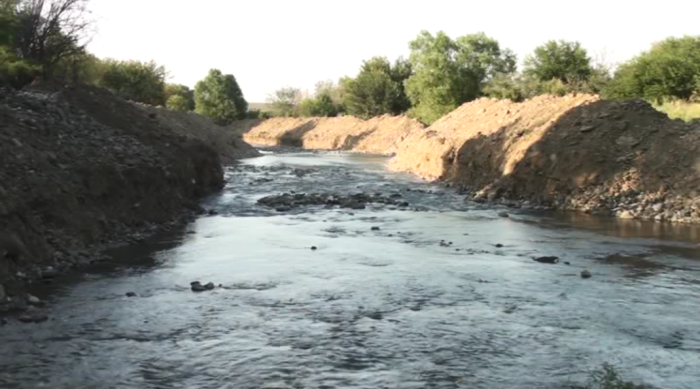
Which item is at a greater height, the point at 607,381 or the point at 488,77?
the point at 488,77

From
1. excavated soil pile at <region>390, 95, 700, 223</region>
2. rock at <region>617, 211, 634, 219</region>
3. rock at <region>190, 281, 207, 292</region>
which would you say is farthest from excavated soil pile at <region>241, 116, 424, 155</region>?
Answer: rock at <region>190, 281, 207, 292</region>

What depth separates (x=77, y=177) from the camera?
16.8 m

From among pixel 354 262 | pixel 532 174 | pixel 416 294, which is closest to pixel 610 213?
pixel 532 174

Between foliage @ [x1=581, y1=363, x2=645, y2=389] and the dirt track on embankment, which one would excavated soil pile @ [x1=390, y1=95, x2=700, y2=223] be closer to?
the dirt track on embankment

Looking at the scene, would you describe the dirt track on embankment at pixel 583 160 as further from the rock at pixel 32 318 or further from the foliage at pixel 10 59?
the foliage at pixel 10 59

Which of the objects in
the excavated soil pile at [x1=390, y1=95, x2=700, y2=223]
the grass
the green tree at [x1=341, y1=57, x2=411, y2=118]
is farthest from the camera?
the green tree at [x1=341, y1=57, x2=411, y2=118]

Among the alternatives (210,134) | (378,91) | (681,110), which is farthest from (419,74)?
(681,110)

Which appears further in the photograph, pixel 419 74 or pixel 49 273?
pixel 419 74

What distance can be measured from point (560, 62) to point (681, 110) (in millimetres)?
19637

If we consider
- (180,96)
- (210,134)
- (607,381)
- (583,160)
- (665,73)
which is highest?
(180,96)

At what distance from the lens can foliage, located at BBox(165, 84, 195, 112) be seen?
95.4 metres

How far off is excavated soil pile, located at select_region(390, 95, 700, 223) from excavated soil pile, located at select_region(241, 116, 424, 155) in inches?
1278

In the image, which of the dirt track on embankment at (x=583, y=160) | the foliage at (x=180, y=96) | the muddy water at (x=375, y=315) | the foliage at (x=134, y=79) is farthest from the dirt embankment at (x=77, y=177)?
the foliage at (x=180, y=96)

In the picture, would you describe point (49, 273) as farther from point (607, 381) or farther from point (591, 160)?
point (591, 160)
